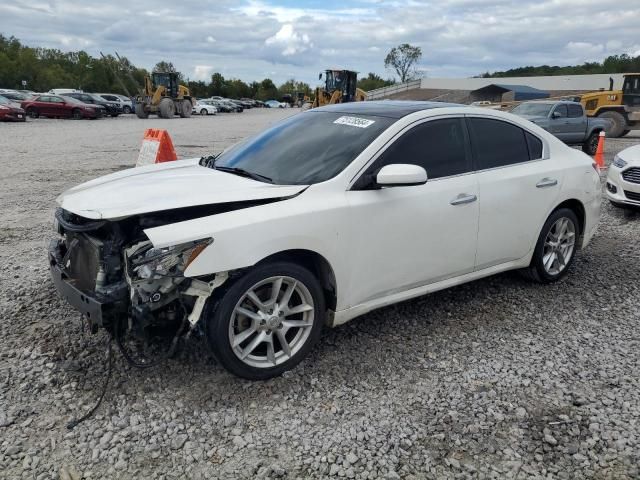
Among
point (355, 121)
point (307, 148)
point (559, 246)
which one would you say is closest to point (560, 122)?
point (559, 246)

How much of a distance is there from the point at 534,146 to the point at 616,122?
18.9 m

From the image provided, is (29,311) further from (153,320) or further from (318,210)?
(318,210)

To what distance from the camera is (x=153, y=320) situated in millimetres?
2971

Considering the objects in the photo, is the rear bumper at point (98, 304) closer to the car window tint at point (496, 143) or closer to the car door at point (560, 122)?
the car window tint at point (496, 143)

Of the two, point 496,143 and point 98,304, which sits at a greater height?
point 496,143

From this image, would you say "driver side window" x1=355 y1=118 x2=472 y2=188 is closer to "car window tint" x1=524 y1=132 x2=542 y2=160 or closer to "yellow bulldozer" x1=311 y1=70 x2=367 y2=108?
"car window tint" x1=524 y1=132 x2=542 y2=160

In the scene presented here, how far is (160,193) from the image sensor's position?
323cm

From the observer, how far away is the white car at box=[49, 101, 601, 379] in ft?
9.62

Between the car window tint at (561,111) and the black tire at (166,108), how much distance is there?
81.7 ft

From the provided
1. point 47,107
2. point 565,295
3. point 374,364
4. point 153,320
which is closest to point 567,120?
point 565,295

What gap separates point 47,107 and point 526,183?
31095 mm

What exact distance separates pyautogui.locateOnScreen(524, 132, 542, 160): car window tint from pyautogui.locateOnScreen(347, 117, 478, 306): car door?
2.79ft

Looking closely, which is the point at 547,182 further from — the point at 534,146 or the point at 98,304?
the point at 98,304

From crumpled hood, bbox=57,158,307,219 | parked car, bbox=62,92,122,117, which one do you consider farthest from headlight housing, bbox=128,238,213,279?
parked car, bbox=62,92,122,117
